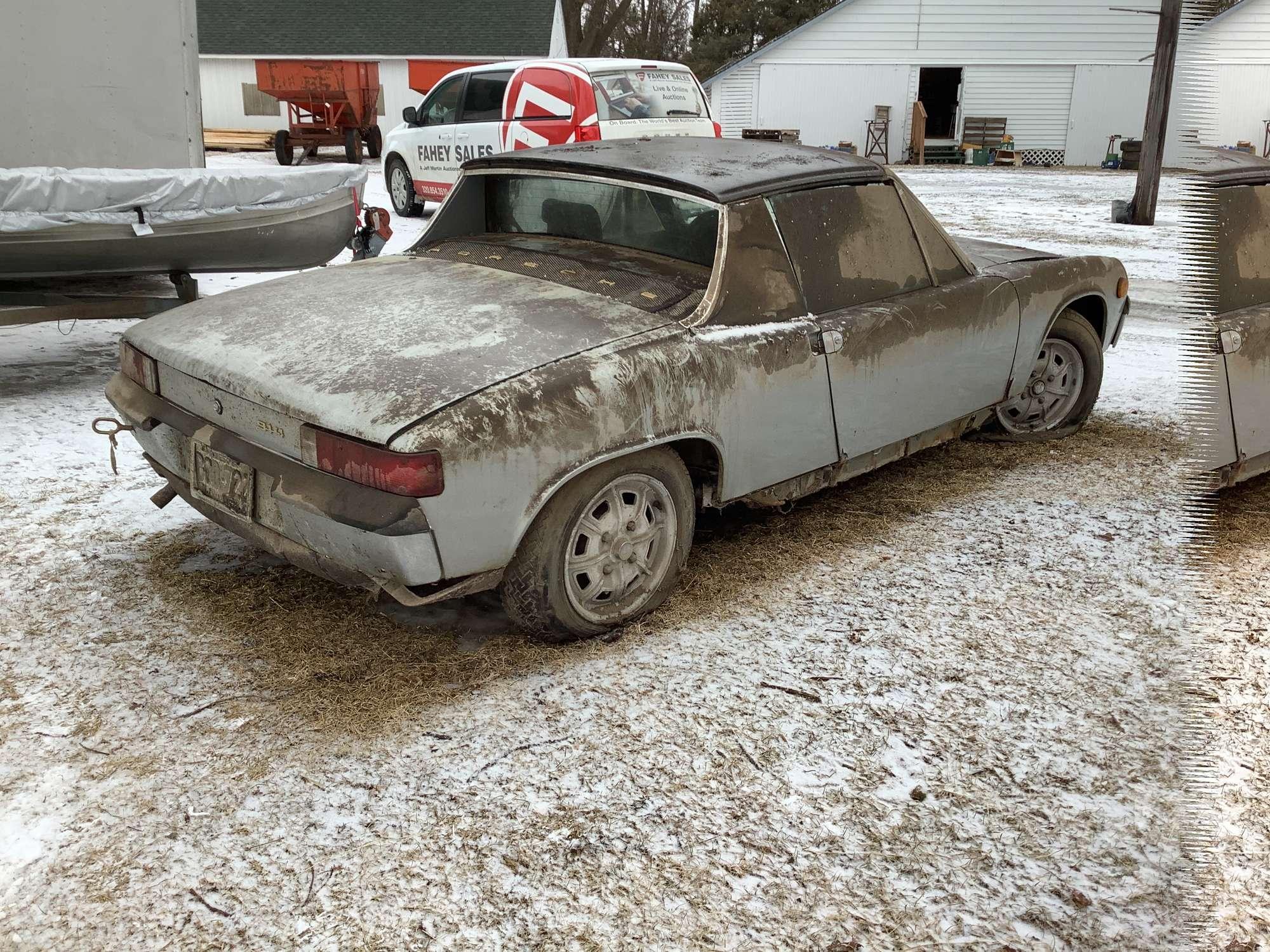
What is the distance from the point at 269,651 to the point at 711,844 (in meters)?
1.58

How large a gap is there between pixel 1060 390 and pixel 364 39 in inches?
1164

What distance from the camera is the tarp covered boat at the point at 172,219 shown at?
5699 millimetres

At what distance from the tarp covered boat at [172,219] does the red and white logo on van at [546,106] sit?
4786 millimetres

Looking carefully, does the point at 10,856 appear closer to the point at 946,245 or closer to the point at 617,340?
the point at 617,340

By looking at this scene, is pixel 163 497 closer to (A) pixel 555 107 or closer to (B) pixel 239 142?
(A) pixel 555 107

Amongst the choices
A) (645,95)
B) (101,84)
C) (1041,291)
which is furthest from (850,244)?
(645,95)

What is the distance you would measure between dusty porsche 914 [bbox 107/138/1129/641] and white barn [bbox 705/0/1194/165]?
26637mm

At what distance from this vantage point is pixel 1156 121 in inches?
608

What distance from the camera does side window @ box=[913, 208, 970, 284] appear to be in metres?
4.45

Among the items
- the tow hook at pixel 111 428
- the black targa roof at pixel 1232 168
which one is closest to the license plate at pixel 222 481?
the tow hook at pixel 111 428

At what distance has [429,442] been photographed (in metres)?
2.83

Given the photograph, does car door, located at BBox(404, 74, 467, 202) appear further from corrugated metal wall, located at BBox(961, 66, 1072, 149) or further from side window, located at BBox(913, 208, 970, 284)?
corrugated metal wall, located at BBox(961, 66, 1072, 149)

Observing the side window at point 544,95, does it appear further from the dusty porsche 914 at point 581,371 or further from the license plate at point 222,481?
the license plate at point 222,481

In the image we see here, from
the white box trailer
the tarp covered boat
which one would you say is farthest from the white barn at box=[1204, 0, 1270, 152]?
the white box trailer
